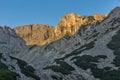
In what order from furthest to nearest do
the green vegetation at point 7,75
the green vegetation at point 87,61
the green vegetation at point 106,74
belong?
the green vegetation at point 87,61
the green vegetation at point 106,74
the green vegetation at point 7,75

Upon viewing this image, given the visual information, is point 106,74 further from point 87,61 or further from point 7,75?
point 7,75

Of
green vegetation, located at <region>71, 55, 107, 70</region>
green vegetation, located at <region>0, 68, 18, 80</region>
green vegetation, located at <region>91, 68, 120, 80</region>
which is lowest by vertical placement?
green vegetation, located at <region>0, 68, 18, 80</region>

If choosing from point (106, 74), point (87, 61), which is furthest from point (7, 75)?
point (87, 61)

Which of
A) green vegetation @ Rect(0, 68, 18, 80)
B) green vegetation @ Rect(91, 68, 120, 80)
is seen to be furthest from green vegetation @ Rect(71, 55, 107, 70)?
green vegetation @ Rect(0, 68, 18, 80)

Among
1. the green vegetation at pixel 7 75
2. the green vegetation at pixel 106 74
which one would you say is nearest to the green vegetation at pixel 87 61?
the green vegetation at pixel 106 74

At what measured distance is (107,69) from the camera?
134 meters

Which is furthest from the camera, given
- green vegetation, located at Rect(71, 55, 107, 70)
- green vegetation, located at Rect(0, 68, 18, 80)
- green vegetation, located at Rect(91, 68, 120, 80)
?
green vegetation, located at Rect(71, 55, 107, 70)

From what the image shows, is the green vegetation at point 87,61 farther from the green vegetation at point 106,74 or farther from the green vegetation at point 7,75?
the green vegetation at point 7,75

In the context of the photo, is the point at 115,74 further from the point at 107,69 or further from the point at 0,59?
the point at 0,59

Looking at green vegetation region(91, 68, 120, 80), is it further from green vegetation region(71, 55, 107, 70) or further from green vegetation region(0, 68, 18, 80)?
green vegetation region(0, 68, 18, 80)

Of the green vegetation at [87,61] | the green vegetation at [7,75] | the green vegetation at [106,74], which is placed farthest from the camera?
the green vegetation at [87,61]

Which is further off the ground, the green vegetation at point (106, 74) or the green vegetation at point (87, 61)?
the green vegetation at point (87, 61)

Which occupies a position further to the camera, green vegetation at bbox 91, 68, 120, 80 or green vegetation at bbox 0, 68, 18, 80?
green vegetation at bbox 91, 68, 120, 80

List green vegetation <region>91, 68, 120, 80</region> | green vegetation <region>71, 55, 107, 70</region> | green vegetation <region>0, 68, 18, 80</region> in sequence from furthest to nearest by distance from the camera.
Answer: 1. green vegetation <region>71, 55, 107, 70</region>
2. green vegetation <region>91, 68, 120, 80</region>
3. green vegetation <region>0, 68, 18, 80</region>
